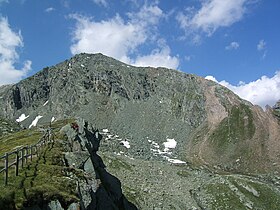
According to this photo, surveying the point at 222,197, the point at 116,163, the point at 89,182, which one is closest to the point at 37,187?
the point at 89,182

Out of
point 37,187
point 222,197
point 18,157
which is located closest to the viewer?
point 37,187

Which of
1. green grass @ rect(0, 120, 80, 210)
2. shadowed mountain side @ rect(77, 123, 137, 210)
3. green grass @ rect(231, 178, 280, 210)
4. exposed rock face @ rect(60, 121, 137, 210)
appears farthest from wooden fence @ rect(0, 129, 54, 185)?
green grass @ rect(231, 178, 280, 210)

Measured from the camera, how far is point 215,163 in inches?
7303

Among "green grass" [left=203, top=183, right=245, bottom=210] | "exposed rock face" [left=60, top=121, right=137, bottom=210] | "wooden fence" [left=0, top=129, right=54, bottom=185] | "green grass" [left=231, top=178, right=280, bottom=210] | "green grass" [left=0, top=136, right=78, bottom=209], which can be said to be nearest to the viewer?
"green grass" [left=0, top=136, right=78, bottom=209]

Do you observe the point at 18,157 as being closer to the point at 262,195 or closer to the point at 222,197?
the point at 222,197

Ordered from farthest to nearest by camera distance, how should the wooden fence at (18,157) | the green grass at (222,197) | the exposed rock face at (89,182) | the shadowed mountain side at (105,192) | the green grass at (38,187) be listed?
the green grass at (222,197), the shadowed mountain side at (105,192), the exposed rock face at (89,182), the wooden fence at (18,157), the green grass at (38,187)

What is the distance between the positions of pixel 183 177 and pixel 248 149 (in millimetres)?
67480

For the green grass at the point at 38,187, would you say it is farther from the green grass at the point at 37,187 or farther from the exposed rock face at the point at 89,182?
the exposed rock face at the point at 89,182

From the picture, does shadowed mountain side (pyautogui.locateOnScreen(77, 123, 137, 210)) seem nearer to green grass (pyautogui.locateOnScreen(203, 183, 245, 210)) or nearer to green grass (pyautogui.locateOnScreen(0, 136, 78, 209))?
green grass (pyautogui.locateOnScreen(0, 136, 78, 209))

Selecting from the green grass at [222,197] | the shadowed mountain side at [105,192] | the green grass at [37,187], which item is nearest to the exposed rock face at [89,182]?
the shadowed mountain side at [105,192]

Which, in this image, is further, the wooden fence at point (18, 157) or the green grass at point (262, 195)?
the green grass at point (262, 195)

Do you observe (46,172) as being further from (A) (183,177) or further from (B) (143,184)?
(A) (183,177)

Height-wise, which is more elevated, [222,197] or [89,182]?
[89,182]

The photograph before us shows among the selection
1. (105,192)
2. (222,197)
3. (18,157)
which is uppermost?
(18,157)
